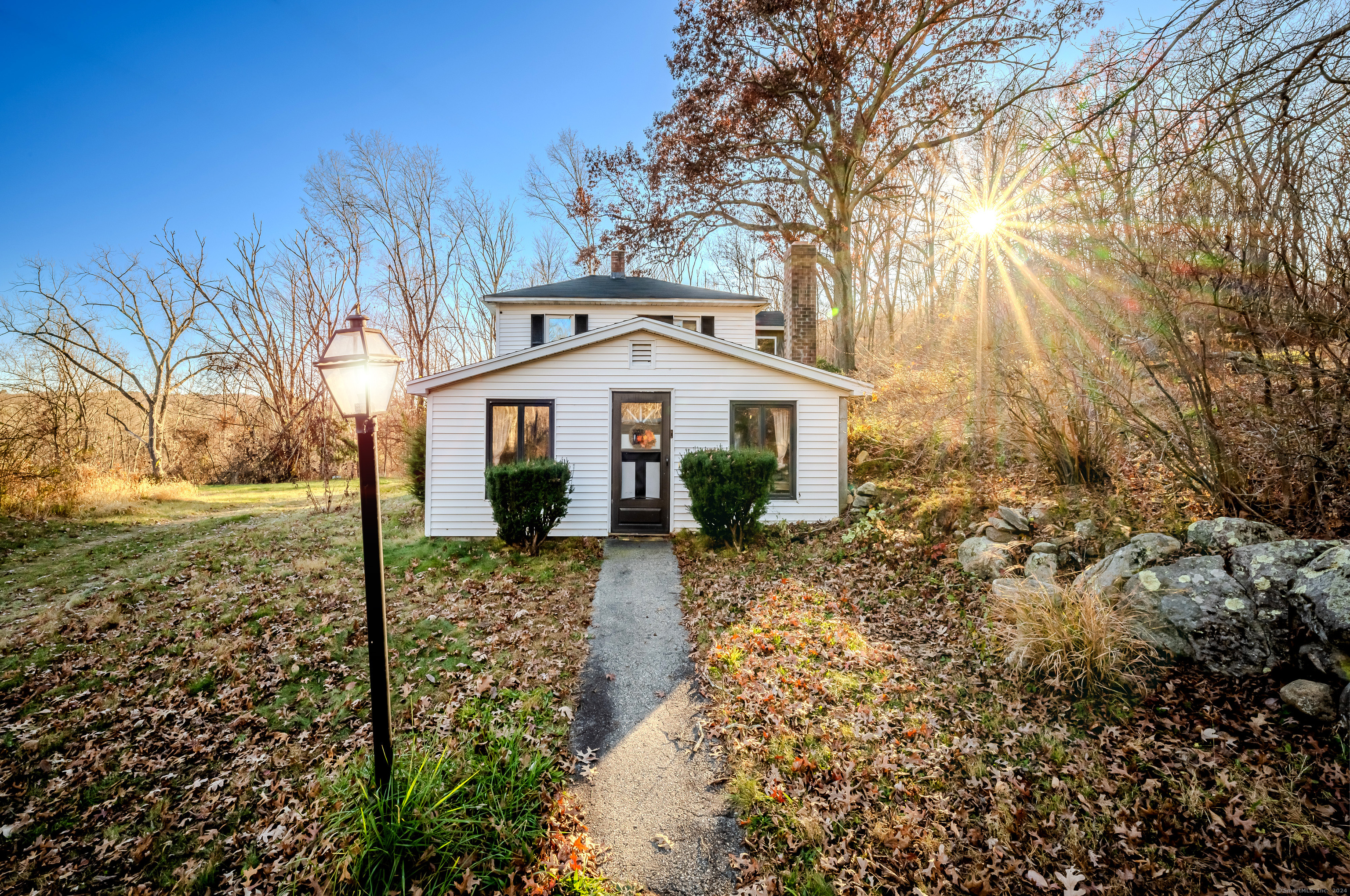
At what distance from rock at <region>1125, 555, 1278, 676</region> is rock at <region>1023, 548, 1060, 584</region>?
0.81 metres

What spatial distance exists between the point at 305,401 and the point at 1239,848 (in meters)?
28.1

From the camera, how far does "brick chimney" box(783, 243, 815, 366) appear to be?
588 inches

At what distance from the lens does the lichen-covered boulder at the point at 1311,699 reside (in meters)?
3.46

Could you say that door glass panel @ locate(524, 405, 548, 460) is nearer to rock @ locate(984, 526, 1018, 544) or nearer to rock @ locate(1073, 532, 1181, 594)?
rock @ locate(984, 526, 1018, 544)

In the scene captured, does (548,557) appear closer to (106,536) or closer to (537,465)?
(537,465)

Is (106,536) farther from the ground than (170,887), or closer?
farther from the ground

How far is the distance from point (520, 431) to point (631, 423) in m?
2.07

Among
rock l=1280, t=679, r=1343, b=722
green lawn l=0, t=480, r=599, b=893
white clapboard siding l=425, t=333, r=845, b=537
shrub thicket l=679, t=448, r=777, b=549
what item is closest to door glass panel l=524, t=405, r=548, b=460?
white clapboard siding l=425, t=333, r=845, b=537

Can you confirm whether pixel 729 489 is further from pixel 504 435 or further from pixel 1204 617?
pixel 1204 617

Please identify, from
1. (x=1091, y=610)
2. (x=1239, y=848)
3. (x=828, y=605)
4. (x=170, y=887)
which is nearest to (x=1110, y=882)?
(x=1239, y=848)

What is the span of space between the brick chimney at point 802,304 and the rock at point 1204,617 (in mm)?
10934

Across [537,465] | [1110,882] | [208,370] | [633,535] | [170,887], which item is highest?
[208,370]

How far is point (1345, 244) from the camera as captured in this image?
4309 millimetres

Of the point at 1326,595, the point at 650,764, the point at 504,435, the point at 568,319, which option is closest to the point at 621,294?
the point at 568,319
